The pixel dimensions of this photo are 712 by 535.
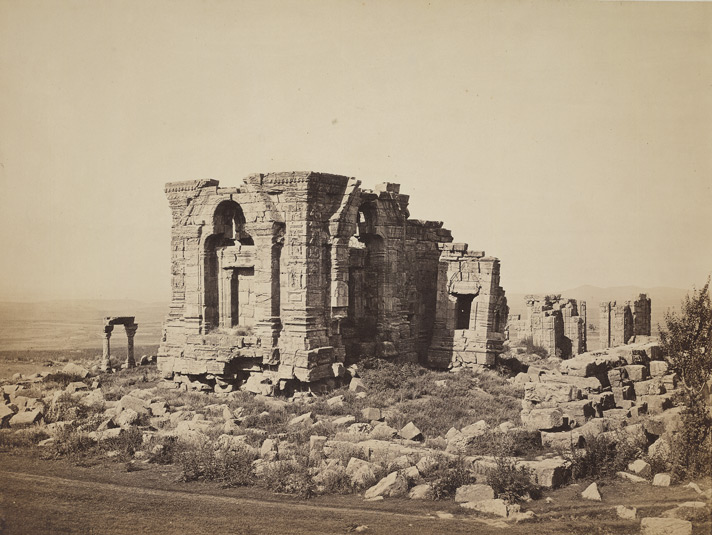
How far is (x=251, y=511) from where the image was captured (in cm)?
1010

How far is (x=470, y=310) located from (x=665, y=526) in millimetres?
14558

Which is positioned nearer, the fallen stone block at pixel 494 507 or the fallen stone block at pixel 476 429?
the fallen stone block at pixel 494 507

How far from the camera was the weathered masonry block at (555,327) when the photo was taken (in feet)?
99.5

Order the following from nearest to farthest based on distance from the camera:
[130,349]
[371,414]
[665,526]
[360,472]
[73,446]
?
[665,526]
[360,472]
[73,446]
[371,414]
[130,349]

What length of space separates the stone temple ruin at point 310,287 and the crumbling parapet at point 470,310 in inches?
1.5

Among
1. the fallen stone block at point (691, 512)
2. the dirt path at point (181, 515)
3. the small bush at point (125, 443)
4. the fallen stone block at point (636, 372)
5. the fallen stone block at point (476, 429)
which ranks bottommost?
the dirt path at point (181, 515)

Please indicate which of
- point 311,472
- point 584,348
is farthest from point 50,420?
point 584,348

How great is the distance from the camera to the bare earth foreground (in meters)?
9.34

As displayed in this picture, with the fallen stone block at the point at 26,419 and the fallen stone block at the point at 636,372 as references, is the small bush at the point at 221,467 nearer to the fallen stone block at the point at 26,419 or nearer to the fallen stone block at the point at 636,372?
the fallen stone block at the point at 26,419

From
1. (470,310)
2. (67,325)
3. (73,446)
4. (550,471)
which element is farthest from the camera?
(67,325)

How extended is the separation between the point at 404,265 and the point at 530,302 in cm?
1397

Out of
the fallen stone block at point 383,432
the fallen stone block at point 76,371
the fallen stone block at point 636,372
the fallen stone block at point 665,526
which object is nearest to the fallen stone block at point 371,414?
the fallen stone block at point 383,432

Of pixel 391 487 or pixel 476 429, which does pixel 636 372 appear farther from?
pixel 391 487

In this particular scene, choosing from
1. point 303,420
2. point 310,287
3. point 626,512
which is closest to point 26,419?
point 303,420
